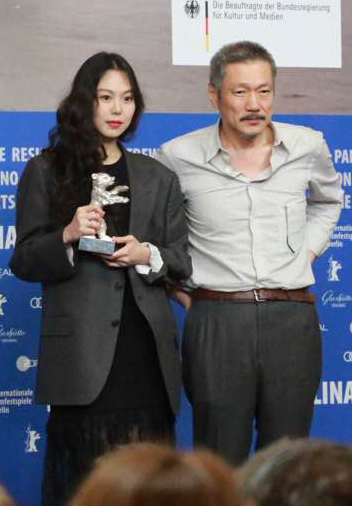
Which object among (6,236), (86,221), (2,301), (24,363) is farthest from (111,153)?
(24,363)

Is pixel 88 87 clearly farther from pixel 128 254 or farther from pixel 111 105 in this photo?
pixel 128 254

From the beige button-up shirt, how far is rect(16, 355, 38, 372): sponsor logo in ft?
4.28

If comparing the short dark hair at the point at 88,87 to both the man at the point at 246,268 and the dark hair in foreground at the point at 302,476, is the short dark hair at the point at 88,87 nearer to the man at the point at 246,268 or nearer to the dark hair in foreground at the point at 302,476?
the man at the point at 246,268

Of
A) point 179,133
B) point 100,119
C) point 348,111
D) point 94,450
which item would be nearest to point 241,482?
point 94,450

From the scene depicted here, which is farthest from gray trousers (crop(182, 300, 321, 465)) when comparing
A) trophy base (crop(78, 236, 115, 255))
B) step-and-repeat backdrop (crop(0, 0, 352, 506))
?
step-and-repeat backdrop (crop(0, 0, 352, 506))

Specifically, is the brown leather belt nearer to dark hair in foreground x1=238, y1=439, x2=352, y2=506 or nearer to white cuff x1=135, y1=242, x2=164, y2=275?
white cuff x1=135, y1=242, x2=164, y2=275

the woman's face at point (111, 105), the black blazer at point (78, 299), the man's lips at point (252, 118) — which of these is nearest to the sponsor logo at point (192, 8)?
the man's lips at point (252, 118)

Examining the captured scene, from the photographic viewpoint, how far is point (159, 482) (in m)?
1.09

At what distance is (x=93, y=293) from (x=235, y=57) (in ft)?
3.26

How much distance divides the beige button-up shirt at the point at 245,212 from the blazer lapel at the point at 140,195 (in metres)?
0.25

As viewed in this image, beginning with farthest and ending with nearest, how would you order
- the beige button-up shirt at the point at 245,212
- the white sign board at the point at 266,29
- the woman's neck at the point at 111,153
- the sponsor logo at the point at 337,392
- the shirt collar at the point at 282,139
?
the sponsor logo at the point at 337,392
the white sign board at the point at 266,29
the shirt collar at the point at 282,139
the beige button-up shirt at the point at 245,212
the woman's neck at the point at 111,153

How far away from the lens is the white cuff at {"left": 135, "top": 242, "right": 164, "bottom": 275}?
3.13 meters

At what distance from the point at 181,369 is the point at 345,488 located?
6.93 ft

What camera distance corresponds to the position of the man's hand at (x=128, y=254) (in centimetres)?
305
